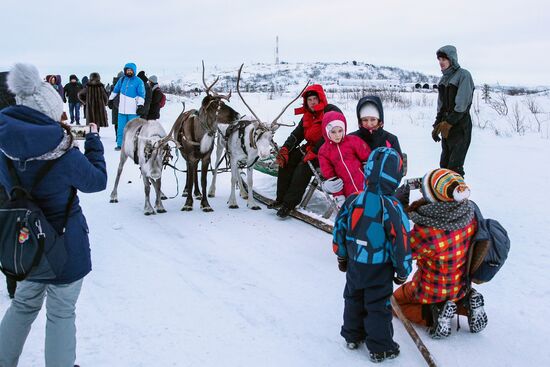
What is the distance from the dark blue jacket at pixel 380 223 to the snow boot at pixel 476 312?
2.61 feet

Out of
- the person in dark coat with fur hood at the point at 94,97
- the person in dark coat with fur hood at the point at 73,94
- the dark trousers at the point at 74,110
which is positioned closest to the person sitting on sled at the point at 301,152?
the person in dark coat with fur hood at the point at 94,97

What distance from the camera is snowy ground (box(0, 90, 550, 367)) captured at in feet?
11.8

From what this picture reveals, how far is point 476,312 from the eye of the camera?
12.5ft

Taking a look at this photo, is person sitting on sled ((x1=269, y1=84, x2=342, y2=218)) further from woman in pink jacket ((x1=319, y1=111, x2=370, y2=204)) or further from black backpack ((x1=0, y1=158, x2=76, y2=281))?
black backpack ((x1=0, y1=158, x2=76, y2=281))

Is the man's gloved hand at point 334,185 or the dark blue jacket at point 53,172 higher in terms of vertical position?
the dark blue jacket at point 53,172

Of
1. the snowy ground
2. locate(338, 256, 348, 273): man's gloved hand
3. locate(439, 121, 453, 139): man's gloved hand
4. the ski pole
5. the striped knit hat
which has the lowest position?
the snowy ground

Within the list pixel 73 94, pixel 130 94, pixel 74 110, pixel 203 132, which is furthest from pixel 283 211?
pixel 74 110

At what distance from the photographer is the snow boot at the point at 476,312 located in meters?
3.80

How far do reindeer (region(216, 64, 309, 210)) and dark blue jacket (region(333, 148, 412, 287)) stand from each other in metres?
3.57

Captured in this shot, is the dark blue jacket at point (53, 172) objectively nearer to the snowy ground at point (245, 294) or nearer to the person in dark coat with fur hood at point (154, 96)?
the snowy ground at point (245, 294)

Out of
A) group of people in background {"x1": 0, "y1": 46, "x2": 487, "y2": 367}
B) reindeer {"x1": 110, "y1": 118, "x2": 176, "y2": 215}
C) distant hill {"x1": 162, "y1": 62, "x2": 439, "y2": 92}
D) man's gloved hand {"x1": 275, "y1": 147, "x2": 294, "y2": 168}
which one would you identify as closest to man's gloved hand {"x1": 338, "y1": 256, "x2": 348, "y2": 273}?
group of people in background {"x1": 0, "y1": 46, "x2": 487, "y2": 367}

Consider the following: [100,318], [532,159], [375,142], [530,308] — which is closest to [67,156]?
[100,318]

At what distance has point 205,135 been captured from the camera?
732 cm

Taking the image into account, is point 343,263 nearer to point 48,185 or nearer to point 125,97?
point 48,185
